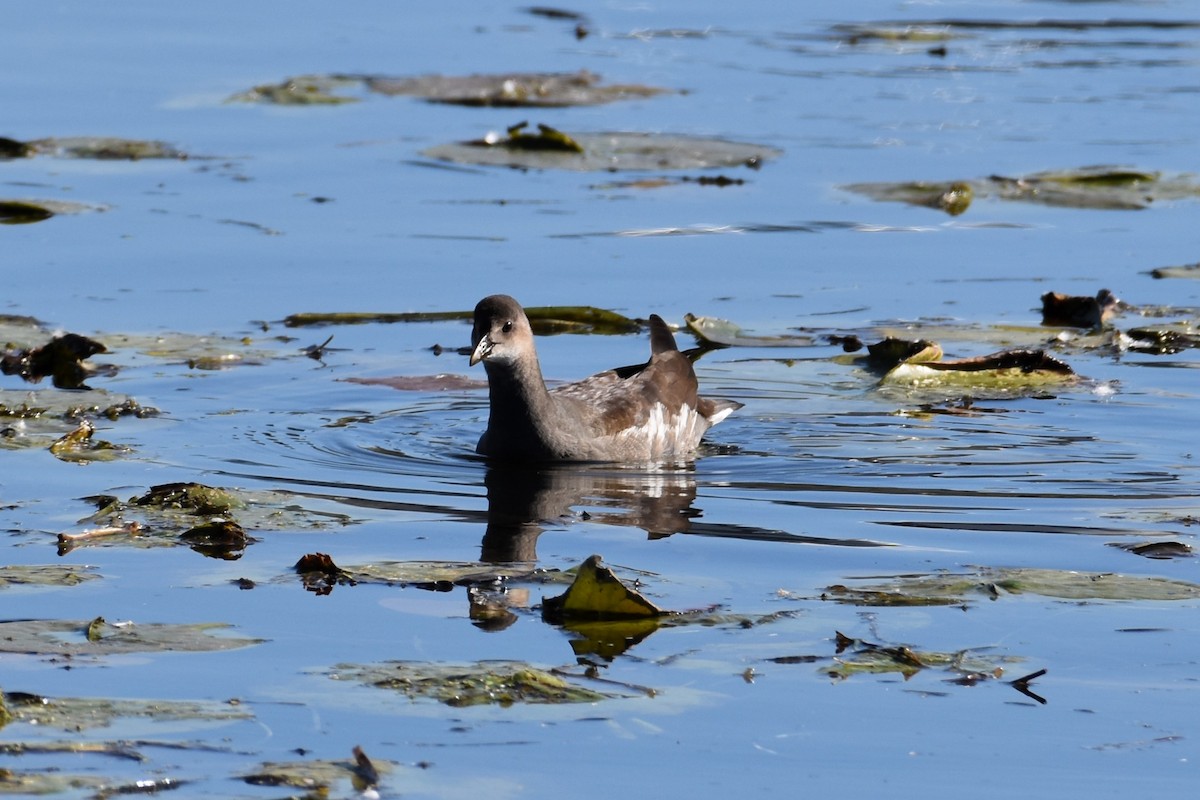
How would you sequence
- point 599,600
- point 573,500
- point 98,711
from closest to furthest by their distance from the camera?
point 98,711 → point 599,600 → point 573,500

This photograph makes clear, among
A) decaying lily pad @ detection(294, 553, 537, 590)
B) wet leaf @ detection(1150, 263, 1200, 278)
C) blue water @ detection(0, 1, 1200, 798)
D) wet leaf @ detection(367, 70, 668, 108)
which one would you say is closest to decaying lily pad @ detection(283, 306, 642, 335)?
blue water @ detection(0, 1, 1200, 798)

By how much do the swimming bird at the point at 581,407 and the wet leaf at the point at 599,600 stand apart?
2895 mm

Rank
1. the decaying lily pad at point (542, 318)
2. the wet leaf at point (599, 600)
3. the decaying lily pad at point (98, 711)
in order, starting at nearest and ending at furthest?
the decaying lily pad at point (98, 711), the wet leaf at point (599, 600), the decaying lily pad at point (542, 318)

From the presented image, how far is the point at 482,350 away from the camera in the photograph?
9.25 metres

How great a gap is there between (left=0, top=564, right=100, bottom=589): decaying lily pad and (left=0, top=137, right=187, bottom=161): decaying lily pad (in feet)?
30.9

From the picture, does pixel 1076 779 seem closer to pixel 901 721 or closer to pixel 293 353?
pixel 901 721

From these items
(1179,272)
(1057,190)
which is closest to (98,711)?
(1179,272)

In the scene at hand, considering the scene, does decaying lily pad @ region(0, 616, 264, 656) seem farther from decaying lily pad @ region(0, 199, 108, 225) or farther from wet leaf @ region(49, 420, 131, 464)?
Answer: decaying lily pad @ region(0, 199, 108, 225)

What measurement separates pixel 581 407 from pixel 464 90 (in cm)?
952

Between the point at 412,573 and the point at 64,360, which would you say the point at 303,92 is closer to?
the point at 64,360

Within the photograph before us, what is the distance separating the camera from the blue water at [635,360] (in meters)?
5.50

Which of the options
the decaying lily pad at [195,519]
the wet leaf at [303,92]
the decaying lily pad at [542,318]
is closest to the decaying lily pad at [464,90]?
the wet leaf at [303,92]

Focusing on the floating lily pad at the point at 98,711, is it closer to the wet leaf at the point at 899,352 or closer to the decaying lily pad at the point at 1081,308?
the wet leaf at the point at 899,352

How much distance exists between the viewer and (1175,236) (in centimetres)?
1434
